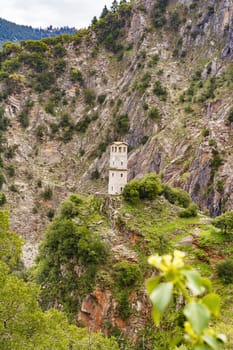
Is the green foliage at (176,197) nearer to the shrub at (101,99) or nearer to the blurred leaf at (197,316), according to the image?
the shrub at (101,99)

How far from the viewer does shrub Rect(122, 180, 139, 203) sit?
121 feet

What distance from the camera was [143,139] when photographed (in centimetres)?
6575

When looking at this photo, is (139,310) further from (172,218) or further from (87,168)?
(87,168)

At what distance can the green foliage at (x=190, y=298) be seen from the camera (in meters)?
2.02

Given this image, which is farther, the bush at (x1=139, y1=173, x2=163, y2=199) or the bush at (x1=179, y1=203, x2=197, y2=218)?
the bush at (x1=139, y1=173, x2=163, y2=199)

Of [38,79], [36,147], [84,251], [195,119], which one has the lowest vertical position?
[84,251]

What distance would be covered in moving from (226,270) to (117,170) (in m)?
15.3

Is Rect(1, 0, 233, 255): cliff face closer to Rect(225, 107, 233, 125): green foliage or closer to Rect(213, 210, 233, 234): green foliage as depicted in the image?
Rect(225, 107, 233, 125): green foliage

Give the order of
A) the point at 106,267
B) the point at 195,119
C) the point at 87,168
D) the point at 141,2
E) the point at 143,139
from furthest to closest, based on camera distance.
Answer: the point at 141,2 → the point at 87,168 → the point at 143,139 → the point at 195,119 → the point at 106,267

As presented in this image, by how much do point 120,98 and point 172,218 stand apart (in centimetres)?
4052

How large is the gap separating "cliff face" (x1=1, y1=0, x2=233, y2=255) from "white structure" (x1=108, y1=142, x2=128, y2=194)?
42.9 feet

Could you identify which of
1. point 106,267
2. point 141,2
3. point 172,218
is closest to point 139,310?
point 106,267

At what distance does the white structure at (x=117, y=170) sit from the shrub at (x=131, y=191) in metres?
3.23

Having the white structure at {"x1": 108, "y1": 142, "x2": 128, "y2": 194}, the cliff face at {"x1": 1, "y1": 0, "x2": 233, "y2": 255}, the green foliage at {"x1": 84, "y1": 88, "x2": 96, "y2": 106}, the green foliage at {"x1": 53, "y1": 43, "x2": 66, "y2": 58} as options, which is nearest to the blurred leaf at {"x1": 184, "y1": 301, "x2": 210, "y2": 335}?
Result: the white structure at {"x1": 108, "y1": 142, "x2": 128, "y2": 194}
